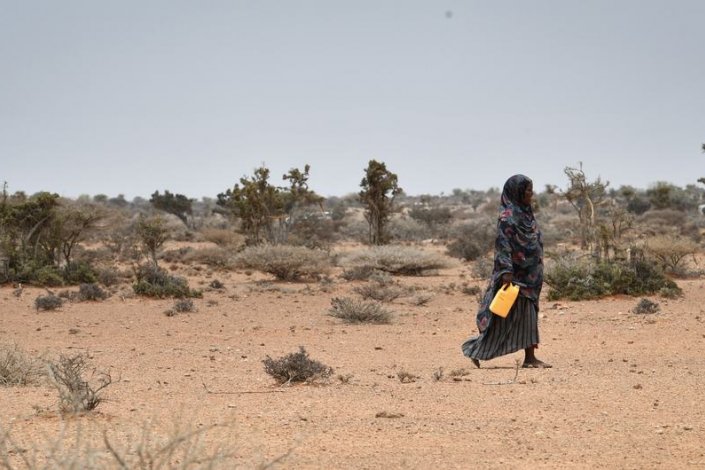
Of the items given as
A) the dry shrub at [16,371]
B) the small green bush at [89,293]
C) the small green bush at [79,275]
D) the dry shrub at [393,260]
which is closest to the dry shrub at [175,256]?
the small green bush at [79,275]

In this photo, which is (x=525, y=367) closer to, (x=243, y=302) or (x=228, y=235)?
(x=243, y=302)

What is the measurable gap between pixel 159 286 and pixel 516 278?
10528 millimetres

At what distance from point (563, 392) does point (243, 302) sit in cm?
1015

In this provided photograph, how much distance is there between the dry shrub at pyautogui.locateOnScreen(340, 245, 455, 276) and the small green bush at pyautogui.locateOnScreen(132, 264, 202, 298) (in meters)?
5.91

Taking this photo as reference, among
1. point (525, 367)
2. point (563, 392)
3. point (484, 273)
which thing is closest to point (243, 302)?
point (484, 273)

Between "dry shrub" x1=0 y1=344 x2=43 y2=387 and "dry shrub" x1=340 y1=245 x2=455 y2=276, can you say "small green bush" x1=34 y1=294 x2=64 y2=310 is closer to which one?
"dry shrub" x1=0 y1=344 x2=43 y2=387

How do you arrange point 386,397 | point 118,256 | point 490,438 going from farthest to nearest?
point 118,256 → point 386,397 → point 490,438

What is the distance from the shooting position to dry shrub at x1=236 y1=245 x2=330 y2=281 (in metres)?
20.2

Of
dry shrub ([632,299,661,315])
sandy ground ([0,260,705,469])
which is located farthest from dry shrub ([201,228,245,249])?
dry shrub ([632,299,661,315])

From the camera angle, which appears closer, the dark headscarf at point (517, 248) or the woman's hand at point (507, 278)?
the woman's hand at point (507, 278)

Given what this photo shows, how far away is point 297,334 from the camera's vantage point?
11.8 metres

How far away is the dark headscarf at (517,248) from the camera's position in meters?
7.84

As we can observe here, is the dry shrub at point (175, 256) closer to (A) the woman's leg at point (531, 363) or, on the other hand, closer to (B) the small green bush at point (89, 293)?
(B) the small green bush at point (89, 293)

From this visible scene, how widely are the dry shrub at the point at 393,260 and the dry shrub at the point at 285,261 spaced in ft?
4.10
